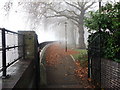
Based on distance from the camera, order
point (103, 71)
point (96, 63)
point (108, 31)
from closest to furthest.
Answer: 1. point (103, 71)
2. point (96, 63)
3. point (108, 31)

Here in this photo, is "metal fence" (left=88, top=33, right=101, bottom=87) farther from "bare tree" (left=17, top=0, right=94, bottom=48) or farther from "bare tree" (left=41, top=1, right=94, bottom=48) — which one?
"bare tree" (left=41, top=1, right=94, bottom=48)

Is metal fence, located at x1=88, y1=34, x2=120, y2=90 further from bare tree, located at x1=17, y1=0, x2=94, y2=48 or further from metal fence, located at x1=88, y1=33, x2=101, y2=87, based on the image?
bare tree, located at x1=17, y1=0, x2=94, y2=48

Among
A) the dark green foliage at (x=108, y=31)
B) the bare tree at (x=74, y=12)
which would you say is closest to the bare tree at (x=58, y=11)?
the bare tree at (x=74, y=12)

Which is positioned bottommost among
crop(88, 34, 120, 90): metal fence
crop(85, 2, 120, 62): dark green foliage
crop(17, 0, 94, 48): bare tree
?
crop(88, 34, 120, 90): metal fence

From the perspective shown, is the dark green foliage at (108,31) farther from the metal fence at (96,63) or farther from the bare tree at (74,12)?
the bare tree at (74,12)

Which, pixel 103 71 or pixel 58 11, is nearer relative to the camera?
pixel 103 71

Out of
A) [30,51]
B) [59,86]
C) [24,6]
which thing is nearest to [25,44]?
[30,51]

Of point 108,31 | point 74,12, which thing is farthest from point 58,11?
point 108,31

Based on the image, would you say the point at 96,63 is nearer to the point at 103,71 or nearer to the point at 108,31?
the point at 103,71

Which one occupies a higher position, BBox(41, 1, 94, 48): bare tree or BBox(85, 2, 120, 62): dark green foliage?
BBox(41, 1, 94, 48): bare tree

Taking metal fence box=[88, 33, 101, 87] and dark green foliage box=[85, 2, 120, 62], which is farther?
metal fence box=[88, 33, 101, 87]

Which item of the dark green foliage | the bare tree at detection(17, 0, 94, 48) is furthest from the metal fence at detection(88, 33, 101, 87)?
the bare tree at detection(17, 0, 94, 48)

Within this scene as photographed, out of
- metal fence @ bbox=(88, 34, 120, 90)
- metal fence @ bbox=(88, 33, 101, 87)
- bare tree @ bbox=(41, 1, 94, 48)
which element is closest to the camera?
metal fence @ bbox=(88, 34, 120, 90)

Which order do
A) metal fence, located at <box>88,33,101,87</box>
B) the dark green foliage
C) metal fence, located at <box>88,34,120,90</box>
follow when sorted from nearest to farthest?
1. metal fence, located at <box>88,34,120,90</box>
2. the dark green foliage
3. metal fence, located at <box>88,33,101,87</box>
